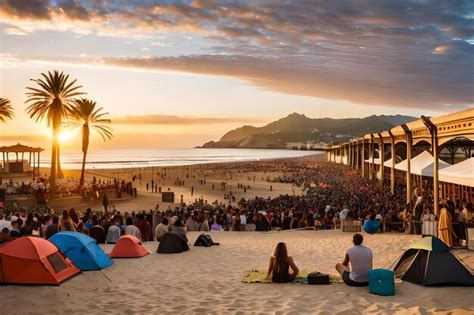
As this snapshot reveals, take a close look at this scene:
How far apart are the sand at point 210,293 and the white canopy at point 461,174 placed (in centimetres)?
371

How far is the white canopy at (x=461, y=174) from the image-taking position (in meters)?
15.7

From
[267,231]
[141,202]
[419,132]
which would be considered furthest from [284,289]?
[141,202]

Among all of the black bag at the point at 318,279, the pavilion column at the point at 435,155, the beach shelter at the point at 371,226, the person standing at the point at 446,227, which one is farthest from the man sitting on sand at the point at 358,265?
the pavilion column at the point at 435,155

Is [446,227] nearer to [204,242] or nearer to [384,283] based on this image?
[384,283]

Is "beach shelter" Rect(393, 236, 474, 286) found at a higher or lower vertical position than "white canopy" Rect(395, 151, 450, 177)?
lower

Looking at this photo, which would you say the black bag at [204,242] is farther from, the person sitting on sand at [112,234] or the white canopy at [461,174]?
the white canopy at [461,174]

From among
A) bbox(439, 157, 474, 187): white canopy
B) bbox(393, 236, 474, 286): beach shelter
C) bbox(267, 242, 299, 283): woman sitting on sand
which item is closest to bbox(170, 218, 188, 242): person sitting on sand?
bbox(267, 242, 299, 283): woman sitting on sand

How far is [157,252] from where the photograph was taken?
1499 centimetres

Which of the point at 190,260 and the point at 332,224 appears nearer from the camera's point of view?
the point at 190,260

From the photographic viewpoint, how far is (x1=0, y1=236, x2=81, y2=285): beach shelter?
10445 millimetres

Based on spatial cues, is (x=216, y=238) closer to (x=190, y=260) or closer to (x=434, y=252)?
(x=190, y=260)

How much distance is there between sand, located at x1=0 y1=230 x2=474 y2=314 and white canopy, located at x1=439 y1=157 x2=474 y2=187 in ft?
12.2

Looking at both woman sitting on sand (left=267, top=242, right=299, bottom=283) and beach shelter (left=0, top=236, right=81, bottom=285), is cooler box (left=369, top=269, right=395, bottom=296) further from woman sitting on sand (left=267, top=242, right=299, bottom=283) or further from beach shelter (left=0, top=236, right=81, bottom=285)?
beach shelter (left=0, top=236, right=81, bottom=285)

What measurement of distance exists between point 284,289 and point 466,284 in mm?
3948
